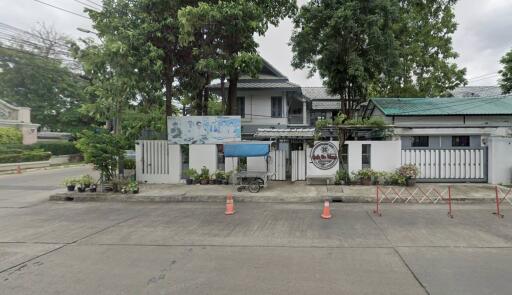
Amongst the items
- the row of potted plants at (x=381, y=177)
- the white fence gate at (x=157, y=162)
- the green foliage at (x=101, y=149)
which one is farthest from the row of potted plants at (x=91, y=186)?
the row of potted plants at (x=381, y=177)

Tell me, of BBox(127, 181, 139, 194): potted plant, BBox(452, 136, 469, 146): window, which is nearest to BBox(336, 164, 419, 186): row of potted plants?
BBox(452, 136, 469, 146): window

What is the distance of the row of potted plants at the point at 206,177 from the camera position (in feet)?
46.6

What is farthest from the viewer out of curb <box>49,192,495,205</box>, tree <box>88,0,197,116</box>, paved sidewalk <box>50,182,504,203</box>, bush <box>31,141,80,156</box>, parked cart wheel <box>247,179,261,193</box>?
bush <box>31,141,80,156</box>

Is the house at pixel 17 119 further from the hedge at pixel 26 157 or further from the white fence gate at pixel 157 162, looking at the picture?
the white fence gate at pixel 157 162

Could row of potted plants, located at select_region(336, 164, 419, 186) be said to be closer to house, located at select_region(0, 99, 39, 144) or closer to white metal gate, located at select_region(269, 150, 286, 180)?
white metal gate, located at select_region(269, 150, 286, 180)

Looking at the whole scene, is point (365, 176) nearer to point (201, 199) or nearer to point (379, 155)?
point (379, 155)

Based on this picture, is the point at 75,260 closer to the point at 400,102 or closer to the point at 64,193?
the point at 64,193

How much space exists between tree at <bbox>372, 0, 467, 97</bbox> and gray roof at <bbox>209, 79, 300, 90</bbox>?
6917 mm

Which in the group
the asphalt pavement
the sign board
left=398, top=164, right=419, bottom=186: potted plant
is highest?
the sign board

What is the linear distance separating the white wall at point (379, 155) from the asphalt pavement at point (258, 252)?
461cm

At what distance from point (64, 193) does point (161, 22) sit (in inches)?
328

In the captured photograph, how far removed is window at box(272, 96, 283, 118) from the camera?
24.7 m

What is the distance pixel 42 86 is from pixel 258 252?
3813 centimetres

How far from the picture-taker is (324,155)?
14.2m
